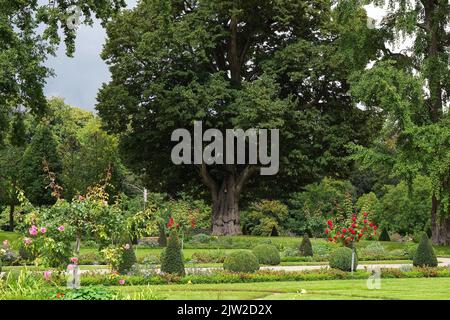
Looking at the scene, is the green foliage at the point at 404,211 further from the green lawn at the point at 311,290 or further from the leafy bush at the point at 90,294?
the leafy bush at the point at 90,294

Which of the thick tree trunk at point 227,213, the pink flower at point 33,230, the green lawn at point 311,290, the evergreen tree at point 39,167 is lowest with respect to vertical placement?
the green lawn at point 311,290

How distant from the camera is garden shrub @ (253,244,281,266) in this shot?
74.1ft

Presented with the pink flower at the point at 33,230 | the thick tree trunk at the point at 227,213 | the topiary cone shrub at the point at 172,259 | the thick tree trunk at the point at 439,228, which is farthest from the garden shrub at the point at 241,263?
the thick tree trunk at the point at 227,213

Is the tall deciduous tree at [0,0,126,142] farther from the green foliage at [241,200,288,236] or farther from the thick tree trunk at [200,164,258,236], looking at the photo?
the green foliage at [241,200,288,236]

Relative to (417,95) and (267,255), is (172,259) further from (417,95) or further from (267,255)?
(417,95)

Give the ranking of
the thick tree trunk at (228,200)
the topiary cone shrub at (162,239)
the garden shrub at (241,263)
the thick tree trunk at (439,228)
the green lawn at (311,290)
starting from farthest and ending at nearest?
the thick tree trunk at (228,200) → the thick tree trunk at (439,228) → the topiary cone shrub at (162,239) → the garden shrub at (241,263) → the green lawn at (311,290)

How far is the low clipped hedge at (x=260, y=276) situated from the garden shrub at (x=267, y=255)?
150 inches

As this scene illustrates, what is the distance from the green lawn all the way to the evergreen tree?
2311 cm

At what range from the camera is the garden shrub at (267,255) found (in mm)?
22594

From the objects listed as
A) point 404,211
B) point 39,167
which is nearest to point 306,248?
point 404,211

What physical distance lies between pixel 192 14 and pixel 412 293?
77.5ft

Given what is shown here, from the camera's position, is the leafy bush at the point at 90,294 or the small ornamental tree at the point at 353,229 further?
the small ornamental tree at the point at 353,229

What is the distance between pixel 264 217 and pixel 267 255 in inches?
818
